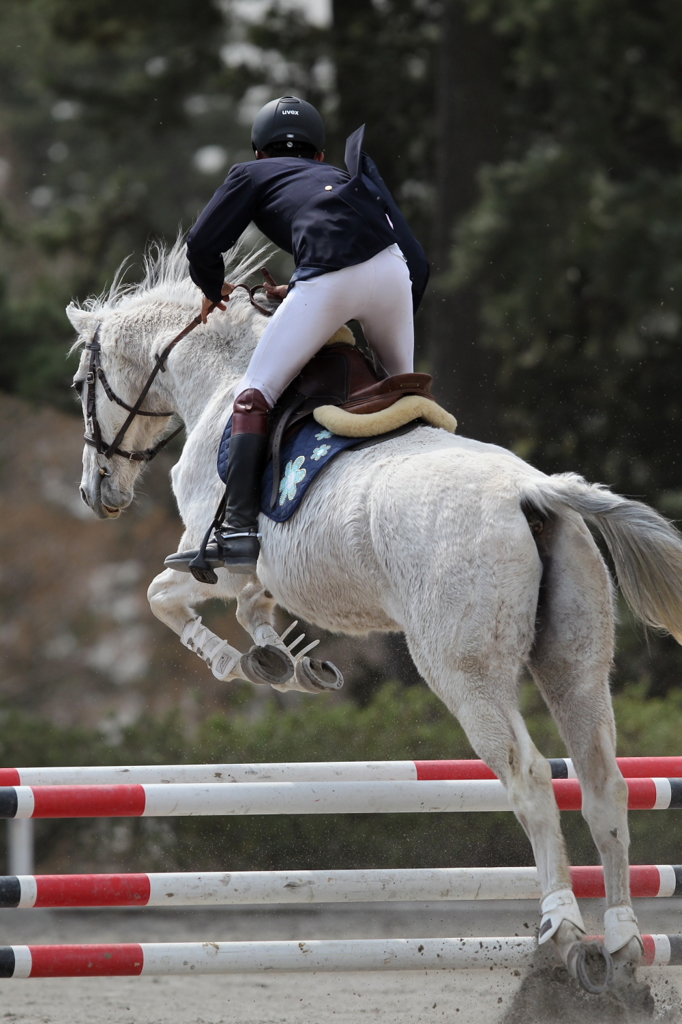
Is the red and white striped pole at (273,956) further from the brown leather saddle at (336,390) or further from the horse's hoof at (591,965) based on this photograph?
the brown leather saddle at (336,390)

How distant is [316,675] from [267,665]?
19 centimetres

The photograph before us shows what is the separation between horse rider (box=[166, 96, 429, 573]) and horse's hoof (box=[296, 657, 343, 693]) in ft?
1.93

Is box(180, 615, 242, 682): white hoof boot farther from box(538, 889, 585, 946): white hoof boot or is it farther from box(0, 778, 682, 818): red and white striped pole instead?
box(538, 889, 585, 946): white hoof boot

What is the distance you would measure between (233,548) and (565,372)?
27.2 feet

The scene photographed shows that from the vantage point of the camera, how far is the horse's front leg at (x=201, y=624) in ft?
14.3

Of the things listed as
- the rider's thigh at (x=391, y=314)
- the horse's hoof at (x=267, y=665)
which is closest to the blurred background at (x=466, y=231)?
the horse's hoof at (x=267, y=665)

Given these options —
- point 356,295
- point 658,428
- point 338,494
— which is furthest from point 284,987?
point 658,428

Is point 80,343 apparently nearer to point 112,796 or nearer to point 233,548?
point 233,548

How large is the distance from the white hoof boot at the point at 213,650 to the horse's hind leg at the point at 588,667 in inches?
58.9

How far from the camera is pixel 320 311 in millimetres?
3859

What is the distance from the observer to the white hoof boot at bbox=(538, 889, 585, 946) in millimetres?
3045

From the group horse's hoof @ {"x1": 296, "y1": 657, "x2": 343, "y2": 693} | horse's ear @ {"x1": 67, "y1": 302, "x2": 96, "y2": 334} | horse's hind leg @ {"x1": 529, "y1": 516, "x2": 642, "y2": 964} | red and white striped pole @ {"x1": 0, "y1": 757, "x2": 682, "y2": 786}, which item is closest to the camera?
horse's hind leg @ {"x1": 529, "y1": 516, "x2": 642, "y2": 964}

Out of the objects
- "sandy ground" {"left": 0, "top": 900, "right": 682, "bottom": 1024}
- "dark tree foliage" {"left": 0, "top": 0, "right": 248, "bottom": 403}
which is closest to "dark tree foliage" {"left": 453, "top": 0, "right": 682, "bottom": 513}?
"dark tree foliage" {"left": 0, "top": 0, "right": 248, "bottom": 403}

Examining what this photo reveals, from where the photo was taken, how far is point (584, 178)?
1055 cm
